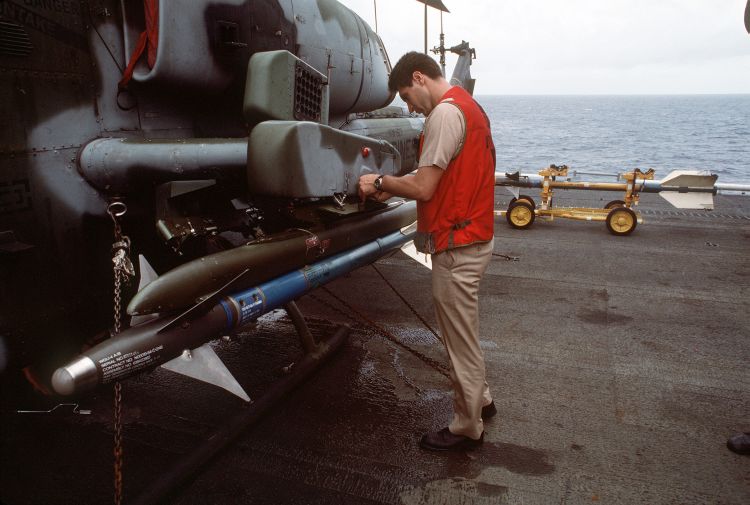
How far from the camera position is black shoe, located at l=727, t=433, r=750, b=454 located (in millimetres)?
3506

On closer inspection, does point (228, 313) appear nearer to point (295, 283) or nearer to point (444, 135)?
point (295, 283)

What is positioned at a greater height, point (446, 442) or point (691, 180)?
point (691, 180)

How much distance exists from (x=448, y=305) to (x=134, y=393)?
2744 millimetres

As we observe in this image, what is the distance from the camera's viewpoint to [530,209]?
10.6 m

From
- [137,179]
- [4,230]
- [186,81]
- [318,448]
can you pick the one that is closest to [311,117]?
[186,81]

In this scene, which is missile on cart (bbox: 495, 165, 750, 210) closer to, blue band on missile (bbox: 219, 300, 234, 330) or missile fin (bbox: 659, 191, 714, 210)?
missile fin (bbox: 659, 191, 714, 210)

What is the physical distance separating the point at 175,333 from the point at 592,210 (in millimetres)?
9452

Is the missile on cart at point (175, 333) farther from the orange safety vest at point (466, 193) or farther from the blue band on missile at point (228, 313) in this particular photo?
the orange safety vest at point (466, 193)

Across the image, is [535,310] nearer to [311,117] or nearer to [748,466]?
[748,466]

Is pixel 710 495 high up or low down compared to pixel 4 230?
down

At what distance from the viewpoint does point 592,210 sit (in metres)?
10.5

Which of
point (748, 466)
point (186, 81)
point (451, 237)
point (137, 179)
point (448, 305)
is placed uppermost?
point (186, 81)

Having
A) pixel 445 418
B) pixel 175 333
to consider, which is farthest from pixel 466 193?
pixel 175 333

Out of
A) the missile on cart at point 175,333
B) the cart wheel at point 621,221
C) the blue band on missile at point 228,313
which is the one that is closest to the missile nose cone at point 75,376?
the missile on cart at point 175,333
